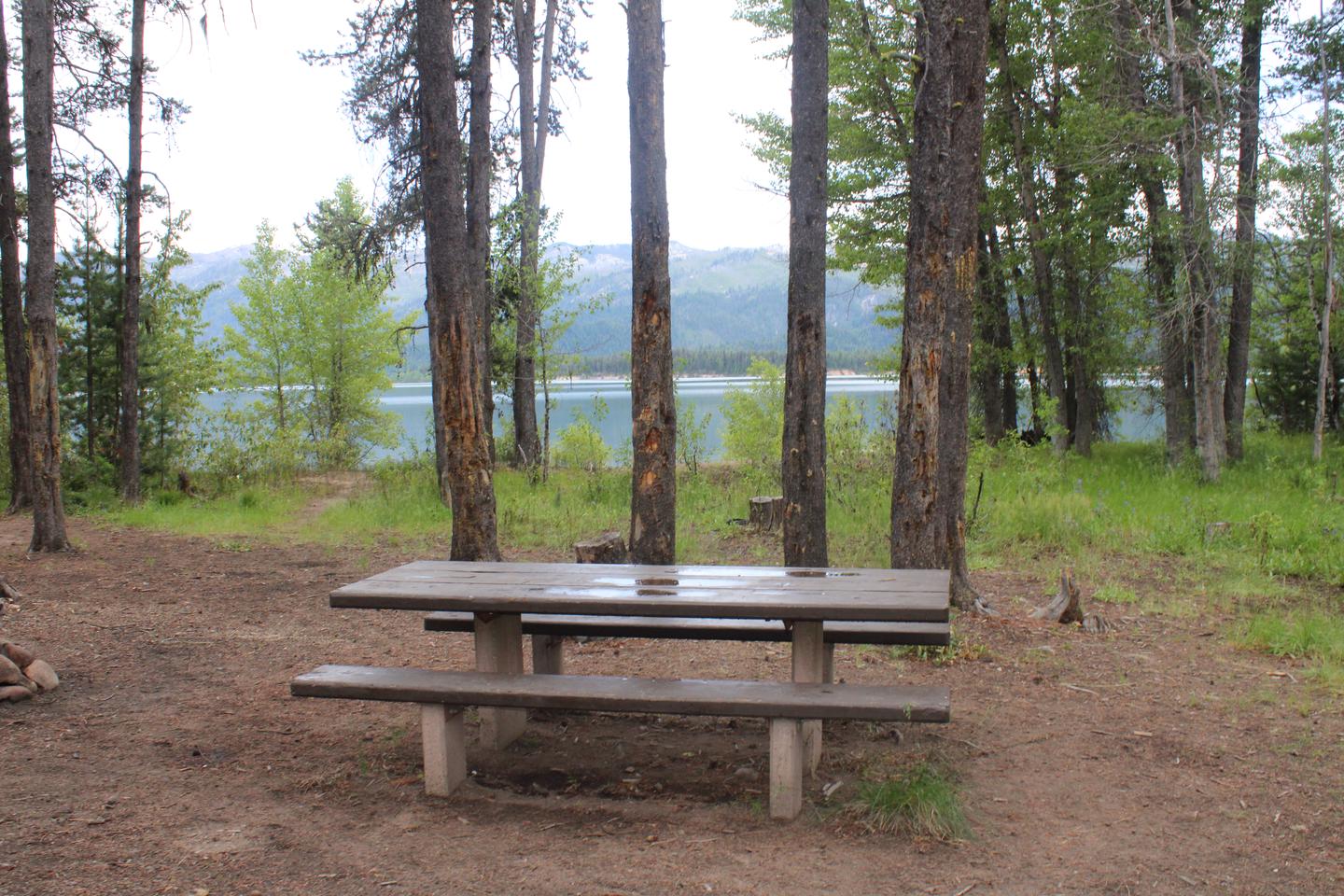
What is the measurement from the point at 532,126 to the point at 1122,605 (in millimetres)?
14902

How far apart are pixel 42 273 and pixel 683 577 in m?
8.22

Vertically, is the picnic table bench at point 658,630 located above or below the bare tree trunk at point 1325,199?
below

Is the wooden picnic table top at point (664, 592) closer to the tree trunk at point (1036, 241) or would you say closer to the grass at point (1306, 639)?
the grass at point (1306, 639)

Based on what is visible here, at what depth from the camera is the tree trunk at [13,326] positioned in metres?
11.4

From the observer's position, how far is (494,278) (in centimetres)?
1662

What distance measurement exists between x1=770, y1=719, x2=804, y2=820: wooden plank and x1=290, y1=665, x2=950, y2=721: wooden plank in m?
0.10

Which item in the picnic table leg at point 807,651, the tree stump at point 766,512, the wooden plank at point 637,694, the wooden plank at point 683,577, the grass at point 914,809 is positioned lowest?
the grass at point 914,809

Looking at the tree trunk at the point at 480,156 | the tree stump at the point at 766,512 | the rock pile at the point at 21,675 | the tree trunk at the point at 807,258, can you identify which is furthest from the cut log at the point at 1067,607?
the tree trunk at the point at 480,156

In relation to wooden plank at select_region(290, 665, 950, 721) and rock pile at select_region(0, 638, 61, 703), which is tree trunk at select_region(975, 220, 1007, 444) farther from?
rock pile at select_region(0, 638, 61, 703)

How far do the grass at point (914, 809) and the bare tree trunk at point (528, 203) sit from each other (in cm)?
1328

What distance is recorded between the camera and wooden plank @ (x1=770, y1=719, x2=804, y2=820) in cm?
350

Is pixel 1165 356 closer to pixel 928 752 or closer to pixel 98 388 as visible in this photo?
pixel 928 752

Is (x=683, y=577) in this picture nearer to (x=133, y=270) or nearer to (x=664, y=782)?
(x=664, y=782)

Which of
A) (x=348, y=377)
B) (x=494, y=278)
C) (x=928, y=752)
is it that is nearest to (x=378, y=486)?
(x=494, y=278)
